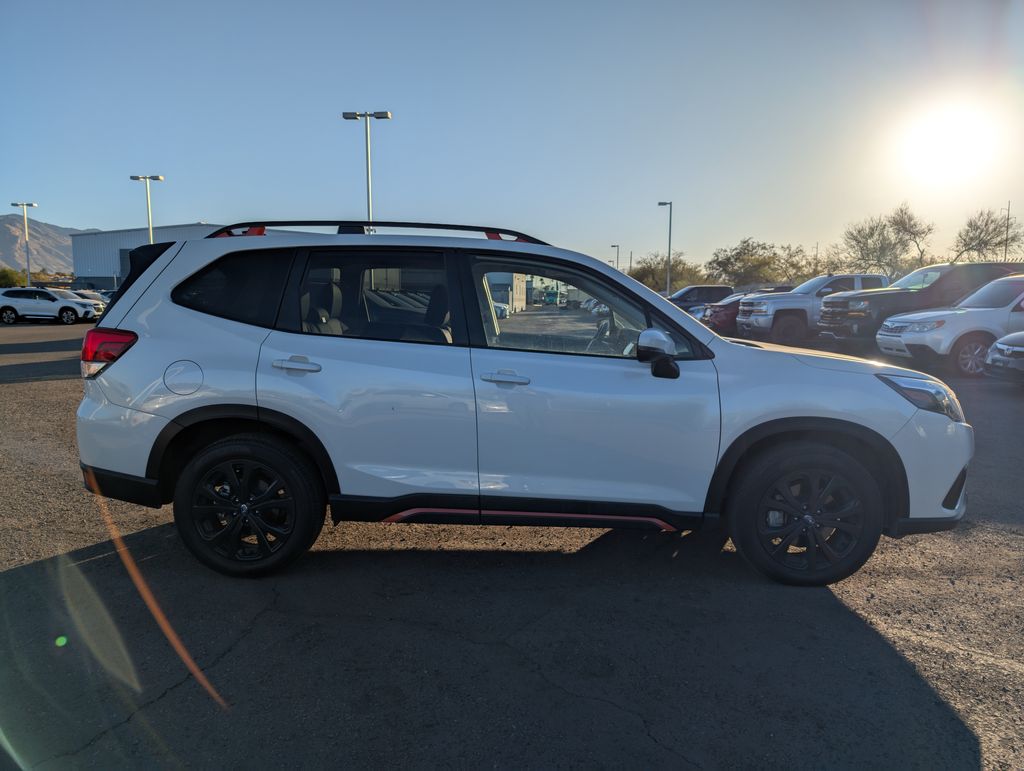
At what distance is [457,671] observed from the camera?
2.72 metres

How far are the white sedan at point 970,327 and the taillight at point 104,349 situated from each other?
11.9 metres

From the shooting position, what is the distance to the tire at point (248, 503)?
11.2 ft

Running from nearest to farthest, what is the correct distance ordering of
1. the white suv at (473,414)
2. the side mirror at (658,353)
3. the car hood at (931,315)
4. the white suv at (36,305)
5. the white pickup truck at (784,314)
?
1. the side mirror at (658,353)
2. the white suv at (473,414)
3. the car hood at (931,315)
4. the white pickup truck at (784,314)
5. the white suv at (36,305)

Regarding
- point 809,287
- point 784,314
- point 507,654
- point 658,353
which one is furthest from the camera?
point 809,287

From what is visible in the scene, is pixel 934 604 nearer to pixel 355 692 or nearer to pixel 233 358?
pixel 355 692

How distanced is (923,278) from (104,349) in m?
15.8

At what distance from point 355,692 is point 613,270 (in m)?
2.45

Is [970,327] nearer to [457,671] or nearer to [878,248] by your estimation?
[457,671]

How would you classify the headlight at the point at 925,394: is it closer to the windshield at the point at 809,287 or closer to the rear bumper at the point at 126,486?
the rear bumper at the point at 126,486

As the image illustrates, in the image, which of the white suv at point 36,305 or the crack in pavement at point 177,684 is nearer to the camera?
the crack in pavement at point 177,684

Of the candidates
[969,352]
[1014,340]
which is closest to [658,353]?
[1014,340]

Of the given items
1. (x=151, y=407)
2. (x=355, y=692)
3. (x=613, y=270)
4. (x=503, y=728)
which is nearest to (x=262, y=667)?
(x=355, y=692)

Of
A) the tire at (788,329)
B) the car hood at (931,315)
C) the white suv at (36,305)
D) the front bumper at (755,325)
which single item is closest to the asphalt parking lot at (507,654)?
the car hood at (931,315)

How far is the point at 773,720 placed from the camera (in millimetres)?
2434
